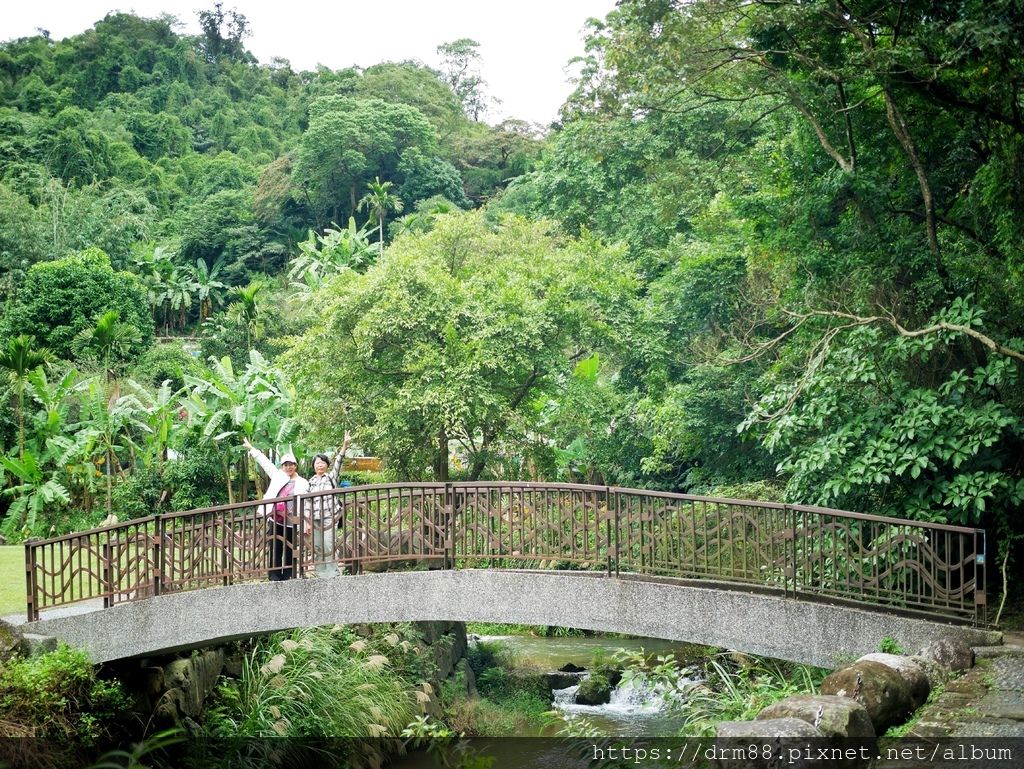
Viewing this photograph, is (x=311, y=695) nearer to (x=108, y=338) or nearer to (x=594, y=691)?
(x=594, y=691)

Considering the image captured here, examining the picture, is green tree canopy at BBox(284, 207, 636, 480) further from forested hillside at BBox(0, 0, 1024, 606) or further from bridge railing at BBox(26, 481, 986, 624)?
bridge railing at BBox(26, 481, 986, 624)

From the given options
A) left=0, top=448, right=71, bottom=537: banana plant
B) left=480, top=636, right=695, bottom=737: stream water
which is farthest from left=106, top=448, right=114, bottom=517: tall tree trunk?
left=480, top=636, right=695, bottom=737: stream water

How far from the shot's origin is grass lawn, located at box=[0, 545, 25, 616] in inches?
446

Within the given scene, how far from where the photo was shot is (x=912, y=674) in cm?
739

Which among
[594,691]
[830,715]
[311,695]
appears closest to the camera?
[830,715]

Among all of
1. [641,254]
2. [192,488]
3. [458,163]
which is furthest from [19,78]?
[641,254]

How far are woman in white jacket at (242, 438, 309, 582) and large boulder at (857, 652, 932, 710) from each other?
565 centimetres

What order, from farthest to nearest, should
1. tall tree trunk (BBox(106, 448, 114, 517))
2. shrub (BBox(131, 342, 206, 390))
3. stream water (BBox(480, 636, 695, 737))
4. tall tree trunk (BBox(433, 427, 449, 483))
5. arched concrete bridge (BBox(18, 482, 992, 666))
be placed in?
1. shrub (BBox(131, 342, 206, 390))
2. tall tree trunk (BBox(106, 448, 114, 517))
3. tall tree trunk (BBox(433, 427, 449, 483))
4. stream water (BBox(480, 636, 695, 737))
5. arched concrete bridge (BBox(18, 482, 992, 666))

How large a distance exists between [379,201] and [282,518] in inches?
1294

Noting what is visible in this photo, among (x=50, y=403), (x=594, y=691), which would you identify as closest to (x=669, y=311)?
(x=594, y=691)

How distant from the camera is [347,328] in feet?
54.9

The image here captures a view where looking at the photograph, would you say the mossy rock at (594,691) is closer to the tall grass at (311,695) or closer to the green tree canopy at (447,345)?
the tall grass at (311,695)

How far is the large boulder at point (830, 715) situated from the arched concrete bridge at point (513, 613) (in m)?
2.30

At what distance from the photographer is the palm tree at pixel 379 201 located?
139 feet
